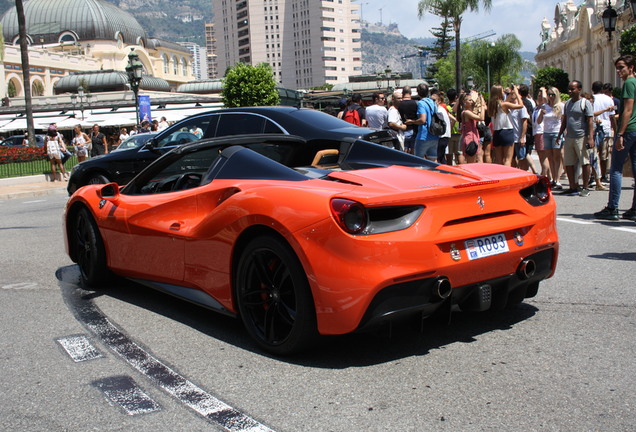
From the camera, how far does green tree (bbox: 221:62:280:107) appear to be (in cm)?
9069

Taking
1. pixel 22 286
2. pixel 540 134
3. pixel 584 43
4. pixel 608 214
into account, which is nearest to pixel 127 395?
pixel 22 286

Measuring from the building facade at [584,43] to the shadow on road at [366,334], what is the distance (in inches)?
2147

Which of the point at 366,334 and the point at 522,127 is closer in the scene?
the point at 366,334

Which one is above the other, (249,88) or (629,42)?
(249,88)

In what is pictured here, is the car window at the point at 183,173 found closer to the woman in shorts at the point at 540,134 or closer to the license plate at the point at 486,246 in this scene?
the license plate at the point at 486,246

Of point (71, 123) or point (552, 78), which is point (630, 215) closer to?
point (552, 78)

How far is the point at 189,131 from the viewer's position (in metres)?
10.8

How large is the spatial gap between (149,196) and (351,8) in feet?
648

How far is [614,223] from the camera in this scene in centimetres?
894

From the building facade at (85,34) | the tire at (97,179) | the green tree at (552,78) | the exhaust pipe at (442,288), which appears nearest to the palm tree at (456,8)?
the green tree at (552,78)

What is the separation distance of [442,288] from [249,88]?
3494 inches

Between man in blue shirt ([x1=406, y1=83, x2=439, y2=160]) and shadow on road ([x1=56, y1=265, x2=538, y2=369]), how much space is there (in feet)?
25.4

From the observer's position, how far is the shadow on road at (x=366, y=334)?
408cm

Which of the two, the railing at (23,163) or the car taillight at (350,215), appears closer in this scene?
the car taillight at (350,215)
